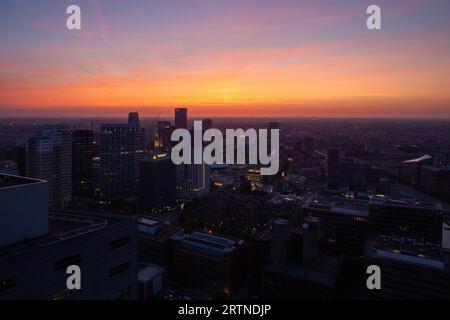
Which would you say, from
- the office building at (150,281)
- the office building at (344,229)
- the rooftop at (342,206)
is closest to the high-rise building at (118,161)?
the office building at (150,281)

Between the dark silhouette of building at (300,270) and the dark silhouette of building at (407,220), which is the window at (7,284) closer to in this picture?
the dark silhouette of building at (300,270)

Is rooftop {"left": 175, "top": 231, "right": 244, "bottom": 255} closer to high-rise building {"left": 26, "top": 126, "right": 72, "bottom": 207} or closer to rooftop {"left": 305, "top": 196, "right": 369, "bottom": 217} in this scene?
rooftop {"left": 305, "top": 196, "right": 369, "bottom": 217}

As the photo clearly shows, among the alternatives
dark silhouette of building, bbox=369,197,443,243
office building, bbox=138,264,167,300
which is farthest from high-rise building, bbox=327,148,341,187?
Result: office building, bbox=138,264,167,300

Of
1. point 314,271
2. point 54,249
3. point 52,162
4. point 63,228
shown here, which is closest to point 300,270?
point 314,271

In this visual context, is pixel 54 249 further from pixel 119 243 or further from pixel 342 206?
pixel 342 206
